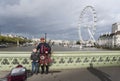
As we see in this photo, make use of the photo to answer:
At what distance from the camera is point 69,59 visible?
2078cm

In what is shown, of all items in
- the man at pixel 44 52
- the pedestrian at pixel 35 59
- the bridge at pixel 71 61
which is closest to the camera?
the man at pixel 44 52

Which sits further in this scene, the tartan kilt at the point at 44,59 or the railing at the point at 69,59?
the railing at the point at 69,59

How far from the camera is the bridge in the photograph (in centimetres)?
1878

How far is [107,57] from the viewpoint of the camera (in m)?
22.2

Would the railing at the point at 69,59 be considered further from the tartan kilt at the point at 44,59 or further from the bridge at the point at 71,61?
the tartan kilt at the point at 44,59

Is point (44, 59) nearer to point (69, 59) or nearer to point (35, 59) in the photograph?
point (35, 59)

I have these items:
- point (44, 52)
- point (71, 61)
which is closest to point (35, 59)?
point (44, 52)

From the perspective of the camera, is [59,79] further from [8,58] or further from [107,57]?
[107,57]

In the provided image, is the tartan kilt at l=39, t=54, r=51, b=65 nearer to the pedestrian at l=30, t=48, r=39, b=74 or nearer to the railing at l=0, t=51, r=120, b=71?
the pedestrian at l=30, t=48, r=39, b=74

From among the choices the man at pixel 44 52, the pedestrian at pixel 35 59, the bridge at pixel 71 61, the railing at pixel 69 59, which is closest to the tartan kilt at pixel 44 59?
the man at pixel 44 52

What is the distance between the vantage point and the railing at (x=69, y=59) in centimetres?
1884

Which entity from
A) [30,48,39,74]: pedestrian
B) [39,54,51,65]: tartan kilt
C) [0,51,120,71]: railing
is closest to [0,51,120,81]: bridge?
[0,51,120,71]: railing

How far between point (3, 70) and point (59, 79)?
562 centimetres

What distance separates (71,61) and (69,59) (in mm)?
226
